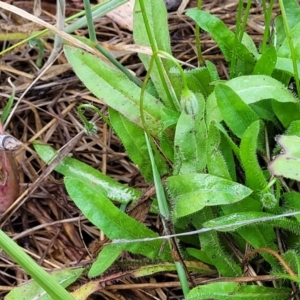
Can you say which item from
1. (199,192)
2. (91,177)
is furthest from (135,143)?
(199,192)

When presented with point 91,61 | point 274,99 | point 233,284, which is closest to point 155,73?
point 91,61

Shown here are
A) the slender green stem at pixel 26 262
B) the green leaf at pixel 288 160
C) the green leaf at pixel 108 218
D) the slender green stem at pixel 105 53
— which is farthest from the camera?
the slender green stem at pixel 105 53

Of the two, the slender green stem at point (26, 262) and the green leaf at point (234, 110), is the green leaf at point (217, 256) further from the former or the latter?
the slender green stem at point (26, 262)

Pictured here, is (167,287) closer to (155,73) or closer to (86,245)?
(86,245)

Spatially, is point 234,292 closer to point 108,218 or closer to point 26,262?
point 108,218

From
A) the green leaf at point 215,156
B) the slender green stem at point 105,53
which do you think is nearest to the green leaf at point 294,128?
the green leaf at point 215,156

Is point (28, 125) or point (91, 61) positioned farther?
point (28, 125)

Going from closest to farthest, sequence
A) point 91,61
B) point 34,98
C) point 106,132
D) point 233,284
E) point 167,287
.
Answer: point 233,284 → point 167,287 → point 91,61 → point 106,132 → point 34,98
